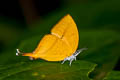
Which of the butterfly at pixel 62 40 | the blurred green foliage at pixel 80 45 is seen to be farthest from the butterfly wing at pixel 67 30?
the blurred green foliage at pixel 80 45

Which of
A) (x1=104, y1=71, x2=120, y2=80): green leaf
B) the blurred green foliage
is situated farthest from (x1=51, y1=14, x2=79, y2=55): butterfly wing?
(x1=104, y1=71, x2=120, y2=80): green leaf

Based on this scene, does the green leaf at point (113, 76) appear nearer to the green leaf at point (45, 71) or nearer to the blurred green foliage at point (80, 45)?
the blurred green foliage at point (80, 45)

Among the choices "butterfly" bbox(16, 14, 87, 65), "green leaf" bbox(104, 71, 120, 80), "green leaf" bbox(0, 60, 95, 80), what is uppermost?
"butterfly" bbox(16, 14, 87, 65)

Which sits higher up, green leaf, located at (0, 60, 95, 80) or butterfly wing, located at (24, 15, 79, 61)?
butterfly wing, located at (24, 15, 79, 61)

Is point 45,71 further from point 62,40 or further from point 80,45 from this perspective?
point 80,45

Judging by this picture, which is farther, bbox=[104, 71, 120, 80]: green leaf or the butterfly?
the butterfly

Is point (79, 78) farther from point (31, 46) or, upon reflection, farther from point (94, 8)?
point (94, 8)

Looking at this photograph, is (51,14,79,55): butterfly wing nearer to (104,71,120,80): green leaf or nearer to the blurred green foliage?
the blurred green foliage
